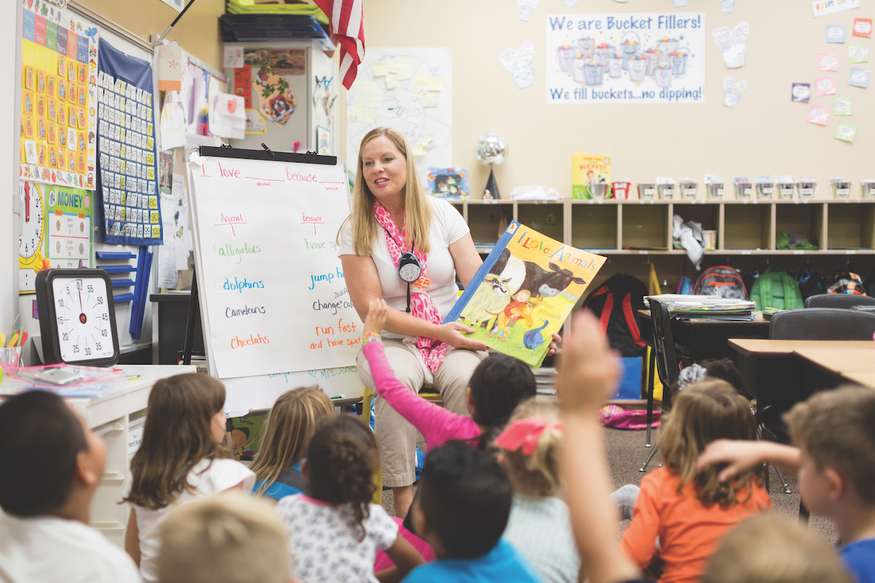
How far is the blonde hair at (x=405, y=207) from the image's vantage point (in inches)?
108

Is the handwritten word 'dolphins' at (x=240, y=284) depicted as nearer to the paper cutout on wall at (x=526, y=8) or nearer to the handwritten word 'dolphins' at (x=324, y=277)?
the handwritten word 'dolphins' at (x=324, y=277)

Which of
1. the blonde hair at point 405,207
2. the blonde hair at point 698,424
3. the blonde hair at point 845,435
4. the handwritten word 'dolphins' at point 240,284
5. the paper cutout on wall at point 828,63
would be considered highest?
the paper cutout on wall at point 828,63

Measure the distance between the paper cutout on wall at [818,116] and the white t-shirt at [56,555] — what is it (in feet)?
18.8

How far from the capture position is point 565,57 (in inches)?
229

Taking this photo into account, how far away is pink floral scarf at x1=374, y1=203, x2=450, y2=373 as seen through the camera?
268 cm

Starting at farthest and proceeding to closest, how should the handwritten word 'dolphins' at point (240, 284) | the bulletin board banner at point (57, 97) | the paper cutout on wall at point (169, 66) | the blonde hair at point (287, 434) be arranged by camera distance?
1. the paper cutout on wall at point (169, 66)
2. the handwritten word 'dolphins' at point (240, 284)
3. the bulletin board banner at point (57, 97)
4. the blonde hair at point (287, 434)

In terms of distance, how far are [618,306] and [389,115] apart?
210cm

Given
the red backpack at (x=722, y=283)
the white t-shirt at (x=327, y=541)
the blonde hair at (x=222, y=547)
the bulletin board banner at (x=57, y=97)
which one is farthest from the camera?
the red backpack at (x=722, y=283)

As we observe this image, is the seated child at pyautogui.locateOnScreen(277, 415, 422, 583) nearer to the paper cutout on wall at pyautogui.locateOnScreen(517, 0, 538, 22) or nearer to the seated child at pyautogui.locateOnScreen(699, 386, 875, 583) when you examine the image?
the seated child at pyautogui.locateOnScreen(699, 386, 875, 583)

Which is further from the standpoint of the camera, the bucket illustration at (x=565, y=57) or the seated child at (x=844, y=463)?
the bucket illustration at (x=565, y=57)

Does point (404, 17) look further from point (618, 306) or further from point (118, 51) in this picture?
point (118, 51)

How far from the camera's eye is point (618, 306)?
5.71 m

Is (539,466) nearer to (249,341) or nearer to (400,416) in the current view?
(400,416)

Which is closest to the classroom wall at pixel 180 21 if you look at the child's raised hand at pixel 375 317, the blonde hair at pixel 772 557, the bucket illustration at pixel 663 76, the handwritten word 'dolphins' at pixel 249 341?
the handwritten word 'dolphins' at pixel 249 341
